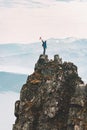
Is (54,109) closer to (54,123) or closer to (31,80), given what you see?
(54,123)

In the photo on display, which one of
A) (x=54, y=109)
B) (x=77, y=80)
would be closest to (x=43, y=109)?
(x=54, y=109)

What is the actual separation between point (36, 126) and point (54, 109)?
3330 mm

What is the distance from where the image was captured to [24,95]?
7812cm

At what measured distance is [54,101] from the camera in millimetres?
73312

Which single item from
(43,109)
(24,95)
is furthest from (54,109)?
(24,95)

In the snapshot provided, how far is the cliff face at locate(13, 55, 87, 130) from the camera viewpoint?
71.8 m

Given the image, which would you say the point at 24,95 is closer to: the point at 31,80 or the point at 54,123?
the point at 31,80

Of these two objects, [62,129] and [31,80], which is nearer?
[62,129]

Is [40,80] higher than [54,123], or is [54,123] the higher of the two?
[40,80]

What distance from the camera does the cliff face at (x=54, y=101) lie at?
71.8 m

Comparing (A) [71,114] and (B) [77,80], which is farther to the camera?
(B) [77,80]

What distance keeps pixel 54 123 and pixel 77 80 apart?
7.05 m

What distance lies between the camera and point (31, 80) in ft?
261

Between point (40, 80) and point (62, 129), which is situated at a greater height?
point (40, 80)
